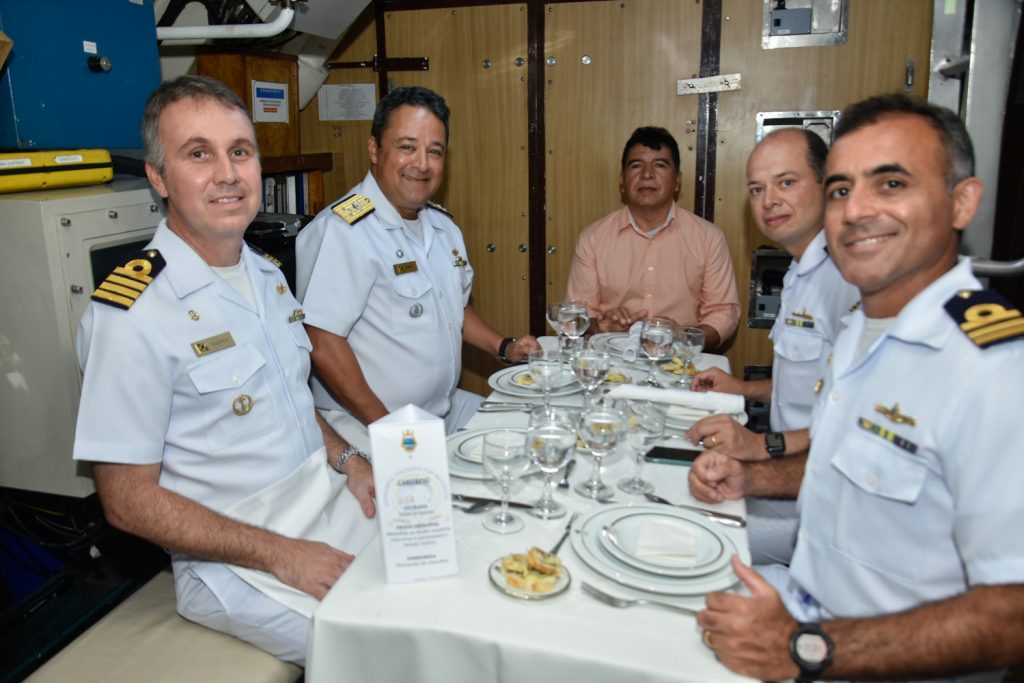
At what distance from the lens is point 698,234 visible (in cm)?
336

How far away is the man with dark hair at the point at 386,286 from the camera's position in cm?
232

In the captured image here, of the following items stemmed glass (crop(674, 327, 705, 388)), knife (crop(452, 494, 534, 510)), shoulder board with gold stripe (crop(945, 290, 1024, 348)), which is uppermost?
shoulder board with gold stripe (crop(945, 290, 1024, 348))

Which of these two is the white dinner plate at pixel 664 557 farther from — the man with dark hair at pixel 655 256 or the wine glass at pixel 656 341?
the man with dark hair at pixel 655 256

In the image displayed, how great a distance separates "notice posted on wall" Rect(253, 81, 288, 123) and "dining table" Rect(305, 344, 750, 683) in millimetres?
2626

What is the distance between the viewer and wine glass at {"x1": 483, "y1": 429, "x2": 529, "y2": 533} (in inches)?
51.9

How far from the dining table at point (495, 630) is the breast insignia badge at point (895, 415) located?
1.07 ft

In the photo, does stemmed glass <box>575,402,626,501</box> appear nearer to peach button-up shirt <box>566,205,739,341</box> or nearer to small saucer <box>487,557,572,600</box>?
small saucer <box>487,557,572,600</box>

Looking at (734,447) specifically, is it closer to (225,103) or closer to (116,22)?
(225,103)

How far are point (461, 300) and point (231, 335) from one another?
3.80 feet

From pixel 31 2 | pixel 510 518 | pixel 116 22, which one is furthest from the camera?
pixel 116 22

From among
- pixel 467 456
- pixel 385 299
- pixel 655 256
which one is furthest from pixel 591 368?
pixel 655 256

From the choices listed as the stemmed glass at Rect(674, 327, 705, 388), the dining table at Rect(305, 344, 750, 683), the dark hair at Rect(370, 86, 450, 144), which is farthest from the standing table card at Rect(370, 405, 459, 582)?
the dark hair at Rect(370, 86, 450, 144)

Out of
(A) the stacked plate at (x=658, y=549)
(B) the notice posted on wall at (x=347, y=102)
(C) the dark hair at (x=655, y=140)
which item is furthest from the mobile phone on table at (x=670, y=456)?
(B) the notice posted on wall at (x=347, y=102)

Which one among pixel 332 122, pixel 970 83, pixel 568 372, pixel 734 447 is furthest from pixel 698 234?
pixel 332 122
